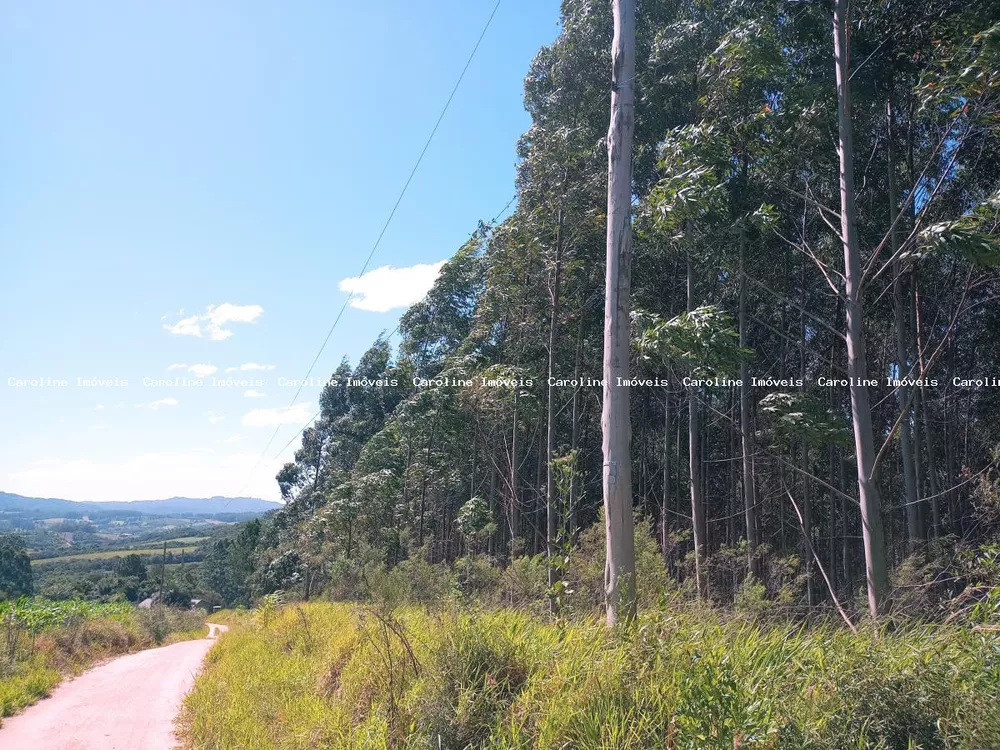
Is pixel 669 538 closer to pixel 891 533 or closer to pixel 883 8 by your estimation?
pixel 891 533

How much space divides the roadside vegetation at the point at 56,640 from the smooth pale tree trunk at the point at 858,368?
34.3 ft

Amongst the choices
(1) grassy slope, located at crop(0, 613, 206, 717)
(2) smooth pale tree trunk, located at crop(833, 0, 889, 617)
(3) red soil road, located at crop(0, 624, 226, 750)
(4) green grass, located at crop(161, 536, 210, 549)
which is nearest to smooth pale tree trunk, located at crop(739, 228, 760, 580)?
(2) smooth pale tree trunk, located at crop(833, 0, 889, 617)

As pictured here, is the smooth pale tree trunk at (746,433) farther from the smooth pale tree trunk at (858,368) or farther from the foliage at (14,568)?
the foliage at (14,568)

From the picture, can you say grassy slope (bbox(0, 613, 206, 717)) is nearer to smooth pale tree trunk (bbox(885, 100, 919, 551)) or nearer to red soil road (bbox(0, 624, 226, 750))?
red soil road (bbox(0, 624, 226, 750))

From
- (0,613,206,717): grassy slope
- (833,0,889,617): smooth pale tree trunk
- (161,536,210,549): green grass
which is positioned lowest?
(161,536,210,549): green grass

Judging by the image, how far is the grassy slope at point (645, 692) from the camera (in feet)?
10.6

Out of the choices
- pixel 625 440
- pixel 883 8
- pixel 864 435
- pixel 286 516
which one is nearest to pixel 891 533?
pixel 864 435

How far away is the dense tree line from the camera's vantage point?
7809mm

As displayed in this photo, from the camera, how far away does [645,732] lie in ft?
11.5

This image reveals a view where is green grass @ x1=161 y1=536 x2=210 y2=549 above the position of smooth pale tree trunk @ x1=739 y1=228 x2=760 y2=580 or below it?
below

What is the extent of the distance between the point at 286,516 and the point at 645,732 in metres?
39.7

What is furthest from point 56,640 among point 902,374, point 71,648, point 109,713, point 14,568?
point 14,568

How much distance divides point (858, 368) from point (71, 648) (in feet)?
51.8

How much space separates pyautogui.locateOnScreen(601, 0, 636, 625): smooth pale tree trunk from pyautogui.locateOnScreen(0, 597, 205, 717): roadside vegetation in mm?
7770
